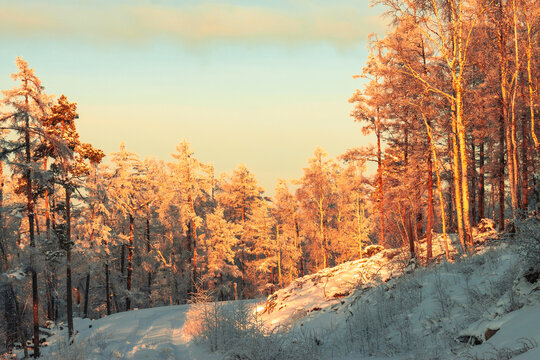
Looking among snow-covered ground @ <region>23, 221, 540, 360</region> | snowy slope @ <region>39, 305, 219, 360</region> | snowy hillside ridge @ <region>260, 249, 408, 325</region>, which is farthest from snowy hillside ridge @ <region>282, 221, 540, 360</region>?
snowy slope @ <region>39, 305, 219, 360</region>

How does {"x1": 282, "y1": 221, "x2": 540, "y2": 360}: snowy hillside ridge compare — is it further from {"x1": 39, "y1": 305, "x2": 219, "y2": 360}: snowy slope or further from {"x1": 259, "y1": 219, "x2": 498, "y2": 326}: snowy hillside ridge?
{"x1": 39, "y1": 305, "x2": 219, "y2": 360}: snowy slope

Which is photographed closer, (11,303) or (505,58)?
(505,58)

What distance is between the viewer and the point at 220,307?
36.0 feet

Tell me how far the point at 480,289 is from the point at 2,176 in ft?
111

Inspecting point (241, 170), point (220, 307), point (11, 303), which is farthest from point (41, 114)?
point (241, 170)

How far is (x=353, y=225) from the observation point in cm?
4431

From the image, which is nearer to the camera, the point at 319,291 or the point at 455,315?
the point at 455,315

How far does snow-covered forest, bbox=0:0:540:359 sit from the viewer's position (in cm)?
729

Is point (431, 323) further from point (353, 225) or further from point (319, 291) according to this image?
point (353, 225)

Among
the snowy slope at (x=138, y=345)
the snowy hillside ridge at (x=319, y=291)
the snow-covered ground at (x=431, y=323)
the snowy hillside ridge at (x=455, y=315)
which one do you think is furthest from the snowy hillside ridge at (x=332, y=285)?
the snowy slope at (x=138, y=345)

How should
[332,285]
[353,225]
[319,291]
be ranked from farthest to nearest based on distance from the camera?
[353,225] < [319,291] < [332,285]

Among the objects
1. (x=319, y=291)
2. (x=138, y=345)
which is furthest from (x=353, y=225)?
(x=138, y=345)

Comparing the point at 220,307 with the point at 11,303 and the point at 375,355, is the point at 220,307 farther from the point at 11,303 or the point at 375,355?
the point at 11,303

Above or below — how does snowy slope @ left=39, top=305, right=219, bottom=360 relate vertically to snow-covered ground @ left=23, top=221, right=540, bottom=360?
below
